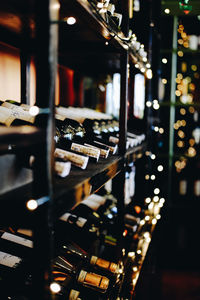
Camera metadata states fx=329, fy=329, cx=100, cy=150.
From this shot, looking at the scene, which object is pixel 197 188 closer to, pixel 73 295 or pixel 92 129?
pixel 92 129

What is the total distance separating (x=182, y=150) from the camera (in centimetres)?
372

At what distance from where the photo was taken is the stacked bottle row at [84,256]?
1.03 meters

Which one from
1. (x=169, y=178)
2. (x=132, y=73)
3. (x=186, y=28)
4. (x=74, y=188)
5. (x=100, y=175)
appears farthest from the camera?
(x=186, y=28)

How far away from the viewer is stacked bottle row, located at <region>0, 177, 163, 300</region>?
1.03 metres

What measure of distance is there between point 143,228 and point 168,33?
2.15 m

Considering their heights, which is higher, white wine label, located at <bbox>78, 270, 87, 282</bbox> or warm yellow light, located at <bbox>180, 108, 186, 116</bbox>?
warm yellow light, located at <bbox>180, 108, 186, 116</bbox>

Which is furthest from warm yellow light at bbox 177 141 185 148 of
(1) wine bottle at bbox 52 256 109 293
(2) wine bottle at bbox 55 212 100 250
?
(1) wine bottle at bbox 52 256 109 293

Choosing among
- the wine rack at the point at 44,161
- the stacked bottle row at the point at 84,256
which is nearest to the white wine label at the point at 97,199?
the stacked bottle row at the point at 84,256

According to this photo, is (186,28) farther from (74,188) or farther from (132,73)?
(74,188)

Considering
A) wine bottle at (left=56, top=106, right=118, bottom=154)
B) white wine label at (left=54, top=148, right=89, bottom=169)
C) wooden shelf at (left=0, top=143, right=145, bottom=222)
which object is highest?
wine bottle at (left=56, top=106, right=118, bottom=154)

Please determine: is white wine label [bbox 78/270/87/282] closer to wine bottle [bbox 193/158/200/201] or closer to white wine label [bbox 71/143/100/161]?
white wine label [bbox 71/143/100/161]

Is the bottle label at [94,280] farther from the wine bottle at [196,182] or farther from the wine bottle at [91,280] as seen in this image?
the wine bottle at [196,182]

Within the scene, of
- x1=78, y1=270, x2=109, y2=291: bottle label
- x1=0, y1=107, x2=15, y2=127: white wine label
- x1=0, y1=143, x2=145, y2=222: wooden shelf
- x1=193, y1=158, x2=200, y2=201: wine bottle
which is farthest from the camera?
x1=193, y1=158, x2=200, y2=201: wine bottle

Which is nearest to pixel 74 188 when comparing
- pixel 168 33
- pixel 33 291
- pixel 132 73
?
pixel 33 291
